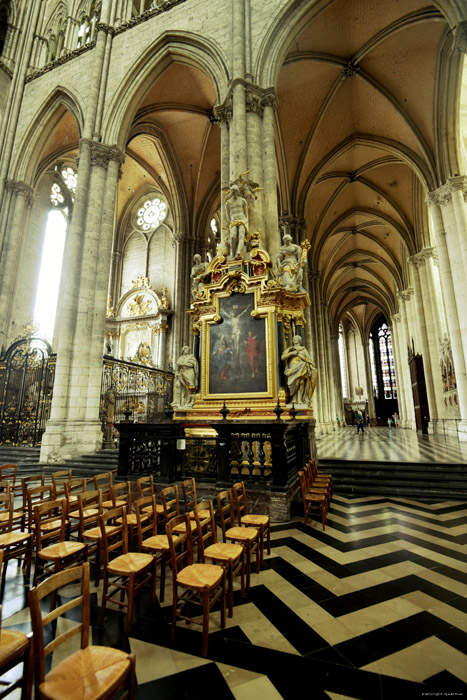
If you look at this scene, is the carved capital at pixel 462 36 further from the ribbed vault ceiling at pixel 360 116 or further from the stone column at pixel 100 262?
the stone column at pixel 100 262

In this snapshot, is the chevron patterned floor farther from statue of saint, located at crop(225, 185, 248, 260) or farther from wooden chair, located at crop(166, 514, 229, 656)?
statue of saint, located at crop(225, 185, 248, 260)

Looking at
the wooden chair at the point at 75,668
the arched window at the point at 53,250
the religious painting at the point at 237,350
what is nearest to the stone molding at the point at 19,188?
the arched window at the point at 53,250

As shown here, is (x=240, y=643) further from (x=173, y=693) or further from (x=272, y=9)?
(x=272, y=9)

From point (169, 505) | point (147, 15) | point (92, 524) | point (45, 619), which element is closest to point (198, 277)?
point (92, 524)

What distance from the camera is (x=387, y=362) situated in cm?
4028

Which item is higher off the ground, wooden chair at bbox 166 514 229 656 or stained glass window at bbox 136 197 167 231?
stained glass window at bbox 136 197 167 231

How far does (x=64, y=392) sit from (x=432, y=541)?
8626mm

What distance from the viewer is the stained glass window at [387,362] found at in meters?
39.8

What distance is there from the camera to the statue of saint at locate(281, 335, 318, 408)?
7.41m

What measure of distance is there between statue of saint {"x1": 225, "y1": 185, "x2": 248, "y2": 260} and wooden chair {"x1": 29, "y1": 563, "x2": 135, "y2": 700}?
7484 millimetres

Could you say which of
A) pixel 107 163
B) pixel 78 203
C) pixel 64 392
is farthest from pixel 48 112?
pixel 64 392

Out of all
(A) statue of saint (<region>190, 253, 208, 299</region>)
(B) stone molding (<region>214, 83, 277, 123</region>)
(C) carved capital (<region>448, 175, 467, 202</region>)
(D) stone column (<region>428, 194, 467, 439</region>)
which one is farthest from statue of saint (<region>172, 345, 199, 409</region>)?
(C) carved capital (<region>448, 175, 467, 202</region>)

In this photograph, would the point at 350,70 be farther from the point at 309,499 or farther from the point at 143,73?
the point at 309,499

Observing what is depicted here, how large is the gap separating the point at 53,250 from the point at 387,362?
36264 millimetres
